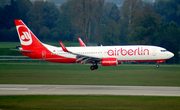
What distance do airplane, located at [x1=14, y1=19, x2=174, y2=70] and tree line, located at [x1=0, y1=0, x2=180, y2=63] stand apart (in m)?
17.0

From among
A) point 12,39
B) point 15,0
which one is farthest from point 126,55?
point 15,0

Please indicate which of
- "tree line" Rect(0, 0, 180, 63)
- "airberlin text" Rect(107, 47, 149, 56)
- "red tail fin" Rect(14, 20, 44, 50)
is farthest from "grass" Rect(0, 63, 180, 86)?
"tree line" Rect(0, 0, 180, 63)

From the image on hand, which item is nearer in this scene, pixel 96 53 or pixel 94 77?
pixel 94 77

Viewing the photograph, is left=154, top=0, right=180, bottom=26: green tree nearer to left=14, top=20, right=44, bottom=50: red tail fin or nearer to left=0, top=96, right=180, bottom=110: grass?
left=14, top=20, right=44, bottom=50: red tail fin

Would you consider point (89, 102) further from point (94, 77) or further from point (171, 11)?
point (171, 11)

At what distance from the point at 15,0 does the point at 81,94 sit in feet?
289

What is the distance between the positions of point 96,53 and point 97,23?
45.0 m

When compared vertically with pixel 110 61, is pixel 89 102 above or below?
above

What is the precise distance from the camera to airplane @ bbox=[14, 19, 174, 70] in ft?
125

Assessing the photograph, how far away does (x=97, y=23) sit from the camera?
8350 cm

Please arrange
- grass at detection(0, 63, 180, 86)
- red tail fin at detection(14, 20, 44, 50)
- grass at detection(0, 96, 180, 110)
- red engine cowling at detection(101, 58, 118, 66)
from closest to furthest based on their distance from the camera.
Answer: grass at detection(0, 96, 180, 110) → grass at detection(0, 63, 180, 86) → red engine cowling at detection(101, 58, 118, 66) → red tail fin at detection(14, 20, 44, 50)

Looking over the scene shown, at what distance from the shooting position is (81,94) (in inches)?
780

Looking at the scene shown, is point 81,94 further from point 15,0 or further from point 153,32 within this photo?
point 15,0

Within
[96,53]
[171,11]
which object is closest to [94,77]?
[96,53]
